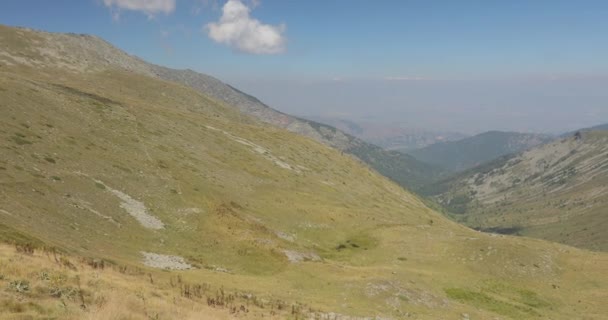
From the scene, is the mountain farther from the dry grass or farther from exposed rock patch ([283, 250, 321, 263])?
exposed rock patch ([283, 250, 321, 263])

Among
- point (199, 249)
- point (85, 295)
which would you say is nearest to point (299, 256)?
point (199, 249)

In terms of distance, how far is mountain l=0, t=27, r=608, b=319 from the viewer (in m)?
26.2

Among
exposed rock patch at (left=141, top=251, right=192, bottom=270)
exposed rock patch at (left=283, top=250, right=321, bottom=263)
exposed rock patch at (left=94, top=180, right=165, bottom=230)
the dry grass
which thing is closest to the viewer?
the dry grass

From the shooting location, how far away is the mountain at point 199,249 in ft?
85.9

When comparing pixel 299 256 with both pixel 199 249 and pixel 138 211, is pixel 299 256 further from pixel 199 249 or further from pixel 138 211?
pixel 138 211

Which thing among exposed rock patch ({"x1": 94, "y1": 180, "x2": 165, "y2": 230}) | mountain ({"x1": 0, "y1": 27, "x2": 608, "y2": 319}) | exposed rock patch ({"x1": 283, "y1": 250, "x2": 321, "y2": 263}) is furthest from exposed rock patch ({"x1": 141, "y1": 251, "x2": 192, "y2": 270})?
exposed rock patch ({"x1": 283, "y1": 250, "x2": 321, "y2": 263})

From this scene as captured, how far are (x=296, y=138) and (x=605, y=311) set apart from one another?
488 ft

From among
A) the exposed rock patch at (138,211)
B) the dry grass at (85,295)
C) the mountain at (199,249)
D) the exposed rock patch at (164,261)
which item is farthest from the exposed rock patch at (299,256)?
the dry grass at (85,295)

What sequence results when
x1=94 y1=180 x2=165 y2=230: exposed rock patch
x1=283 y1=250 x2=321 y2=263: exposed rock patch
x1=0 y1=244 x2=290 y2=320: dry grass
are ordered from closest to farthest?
1. x1=0 y1=244 x2=290 y2=320: dry grass
2. x1=94 y1=180 x2=165 y2=230: exposed rock patch
3. x1=283 y1=250 x2=321 y2=263: exposed rock patch

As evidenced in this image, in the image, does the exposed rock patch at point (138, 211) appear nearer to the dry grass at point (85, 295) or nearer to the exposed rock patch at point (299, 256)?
the exposed rock patch at point (299, 256)

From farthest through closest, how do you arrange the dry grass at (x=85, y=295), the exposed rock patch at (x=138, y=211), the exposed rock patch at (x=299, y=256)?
the exposed rock patch at (x=299, y=256), the exposed rock patch at (x=138, y=211), the dry grass at (x=85, y=295)

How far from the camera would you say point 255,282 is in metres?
43.0

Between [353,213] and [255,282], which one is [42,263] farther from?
[353,213]

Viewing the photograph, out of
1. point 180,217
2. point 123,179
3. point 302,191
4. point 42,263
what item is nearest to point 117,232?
point 180,217
